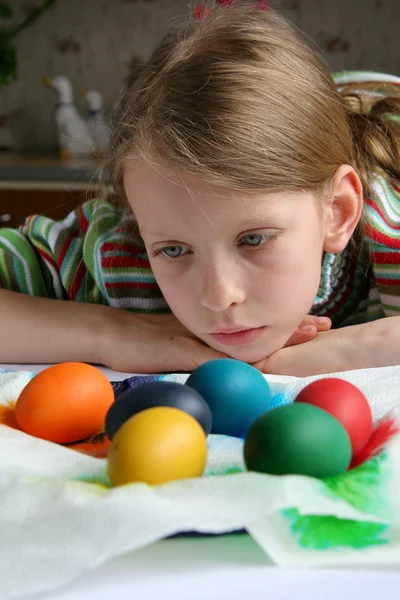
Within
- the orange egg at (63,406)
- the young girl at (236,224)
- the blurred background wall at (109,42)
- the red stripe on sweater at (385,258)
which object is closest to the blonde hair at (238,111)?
the young girl at (236,224)

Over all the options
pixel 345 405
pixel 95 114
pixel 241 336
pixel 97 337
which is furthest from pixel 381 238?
pixel 95 114

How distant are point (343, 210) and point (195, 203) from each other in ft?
0.72

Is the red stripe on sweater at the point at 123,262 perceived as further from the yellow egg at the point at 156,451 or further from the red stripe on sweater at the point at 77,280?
the yellow egg at the point at 156,451

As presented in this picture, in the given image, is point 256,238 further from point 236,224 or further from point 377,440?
point 377,440

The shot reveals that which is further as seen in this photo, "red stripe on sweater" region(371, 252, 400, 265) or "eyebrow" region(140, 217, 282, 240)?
"red stripe on sweater" region(371, 252, 400, 265)

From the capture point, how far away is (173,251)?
75 centimetres

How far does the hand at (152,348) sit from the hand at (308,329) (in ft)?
0.28

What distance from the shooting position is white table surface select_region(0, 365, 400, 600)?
1.18 ft

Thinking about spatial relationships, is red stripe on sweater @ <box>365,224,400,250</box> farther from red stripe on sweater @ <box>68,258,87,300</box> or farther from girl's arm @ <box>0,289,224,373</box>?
red stripe on sweater @ <box>68,258,87,300</box>

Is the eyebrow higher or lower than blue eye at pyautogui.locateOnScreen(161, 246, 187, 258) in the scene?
higher

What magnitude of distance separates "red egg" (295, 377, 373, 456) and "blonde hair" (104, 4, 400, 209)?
0.83 ft

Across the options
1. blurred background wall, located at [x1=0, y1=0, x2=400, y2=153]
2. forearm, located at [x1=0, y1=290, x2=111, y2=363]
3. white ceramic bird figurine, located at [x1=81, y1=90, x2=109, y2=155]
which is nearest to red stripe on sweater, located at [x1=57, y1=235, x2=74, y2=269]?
forearm, located at [x1=0, y1=290, x2=111, y2=363]

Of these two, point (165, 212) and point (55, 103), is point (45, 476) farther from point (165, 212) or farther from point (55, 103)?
point (55, 103)

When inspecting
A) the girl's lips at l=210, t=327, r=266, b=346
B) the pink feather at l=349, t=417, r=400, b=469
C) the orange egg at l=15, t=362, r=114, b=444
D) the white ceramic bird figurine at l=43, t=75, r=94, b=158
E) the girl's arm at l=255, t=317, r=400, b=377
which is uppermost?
the pink feather at l=349, t=417, r=400, b=469
